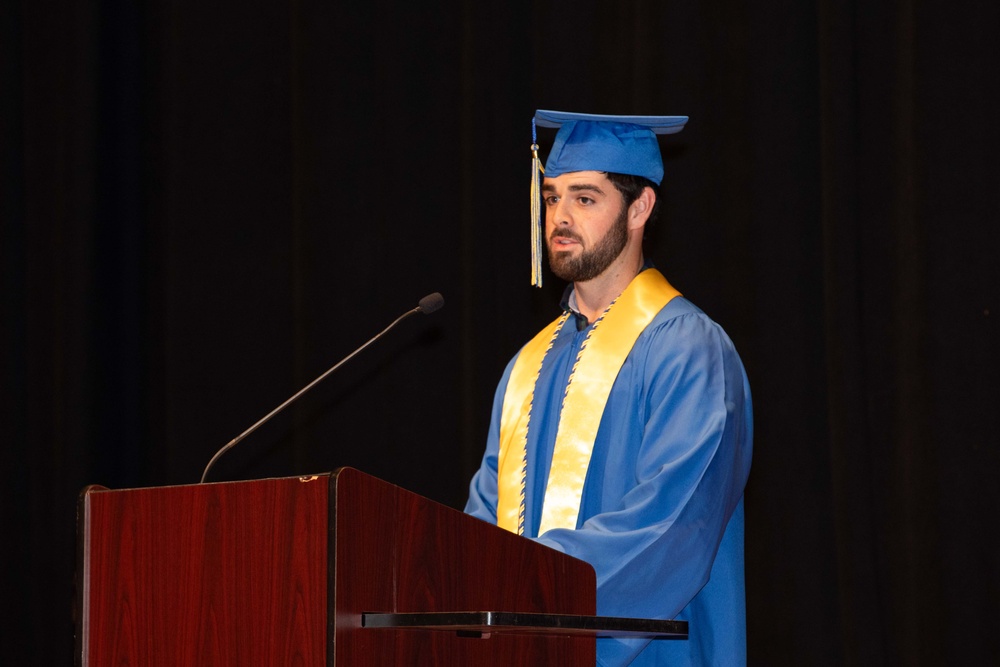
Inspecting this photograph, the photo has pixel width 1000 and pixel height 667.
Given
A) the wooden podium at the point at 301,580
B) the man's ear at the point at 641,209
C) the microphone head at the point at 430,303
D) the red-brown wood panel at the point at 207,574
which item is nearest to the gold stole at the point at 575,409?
the man's ear at the point at 641,209

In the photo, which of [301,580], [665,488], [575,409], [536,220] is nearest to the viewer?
[301,580]

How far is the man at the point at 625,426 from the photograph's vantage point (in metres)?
2.17

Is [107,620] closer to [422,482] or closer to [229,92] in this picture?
[422,482]

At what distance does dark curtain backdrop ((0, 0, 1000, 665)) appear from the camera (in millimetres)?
3098

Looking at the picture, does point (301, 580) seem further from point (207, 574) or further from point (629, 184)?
point (629, 184)

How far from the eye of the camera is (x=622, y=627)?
5.68ft

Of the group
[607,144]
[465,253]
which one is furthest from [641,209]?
[465,253]

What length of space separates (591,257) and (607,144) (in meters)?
0.27

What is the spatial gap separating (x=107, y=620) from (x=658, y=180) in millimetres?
1765

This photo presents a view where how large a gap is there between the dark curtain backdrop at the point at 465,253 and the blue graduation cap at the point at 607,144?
59 cm

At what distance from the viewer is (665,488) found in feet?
7.32

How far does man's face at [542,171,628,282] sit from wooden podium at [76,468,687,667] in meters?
→ 1.18

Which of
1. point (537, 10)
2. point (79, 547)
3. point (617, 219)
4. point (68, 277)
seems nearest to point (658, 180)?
point (617, 219)

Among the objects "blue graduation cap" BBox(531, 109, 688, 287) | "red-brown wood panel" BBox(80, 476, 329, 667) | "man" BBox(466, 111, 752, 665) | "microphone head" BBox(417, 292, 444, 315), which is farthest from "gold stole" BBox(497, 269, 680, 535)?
"red-brown wood panel" BBox(80, 476, 329, 667)
